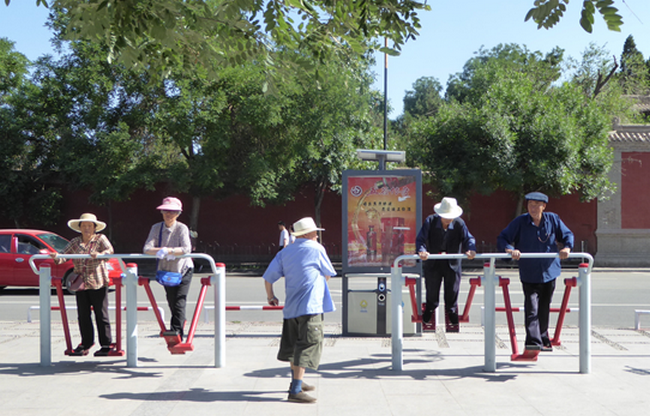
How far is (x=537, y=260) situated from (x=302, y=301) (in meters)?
2.66

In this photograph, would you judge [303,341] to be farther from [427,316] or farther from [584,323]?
[584,323]

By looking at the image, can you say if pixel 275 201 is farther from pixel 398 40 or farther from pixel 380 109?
pixel 380 109

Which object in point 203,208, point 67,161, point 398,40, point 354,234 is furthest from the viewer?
point 203,208

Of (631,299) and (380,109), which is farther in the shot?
(380,109)

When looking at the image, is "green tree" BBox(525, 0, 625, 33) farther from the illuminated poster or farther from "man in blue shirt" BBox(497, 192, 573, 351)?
the illuminated poster

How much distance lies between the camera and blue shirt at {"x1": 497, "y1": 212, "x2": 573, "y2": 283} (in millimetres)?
6434

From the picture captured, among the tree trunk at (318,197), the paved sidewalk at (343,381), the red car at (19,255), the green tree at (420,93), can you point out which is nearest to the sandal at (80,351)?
the paved sidewalk at (343,381)

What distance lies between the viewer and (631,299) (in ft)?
42.0

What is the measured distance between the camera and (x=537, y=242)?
659 centimetres

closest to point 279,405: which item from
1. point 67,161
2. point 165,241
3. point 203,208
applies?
point 165,241

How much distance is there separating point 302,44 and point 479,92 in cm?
1782

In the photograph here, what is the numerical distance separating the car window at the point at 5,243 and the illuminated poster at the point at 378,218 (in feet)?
30.4

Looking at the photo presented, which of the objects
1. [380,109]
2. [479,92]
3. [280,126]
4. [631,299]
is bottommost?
[631,299]

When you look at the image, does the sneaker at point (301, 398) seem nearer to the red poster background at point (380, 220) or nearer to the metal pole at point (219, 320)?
the metal pole at point (219, 320)
